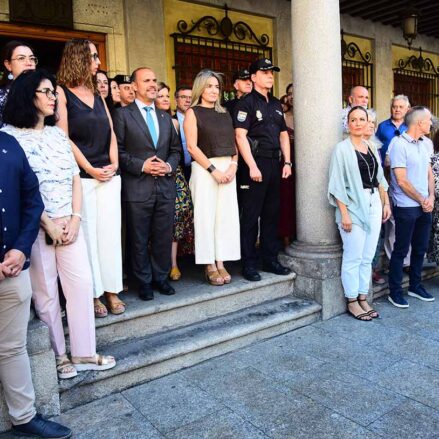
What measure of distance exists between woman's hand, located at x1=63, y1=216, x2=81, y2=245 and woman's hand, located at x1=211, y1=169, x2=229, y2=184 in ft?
4.67

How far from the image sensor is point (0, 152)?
97.7 inches

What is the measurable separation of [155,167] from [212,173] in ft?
1.84

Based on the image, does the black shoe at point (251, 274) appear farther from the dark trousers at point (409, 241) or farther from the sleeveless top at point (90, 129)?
the sleeveless top at point (90, 129)

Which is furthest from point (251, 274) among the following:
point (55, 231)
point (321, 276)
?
point (55, 231)

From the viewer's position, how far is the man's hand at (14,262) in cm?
245

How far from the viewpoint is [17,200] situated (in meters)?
2.54

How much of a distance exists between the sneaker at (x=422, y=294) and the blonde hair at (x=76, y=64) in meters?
3.76

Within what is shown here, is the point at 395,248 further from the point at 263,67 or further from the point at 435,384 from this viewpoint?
the point at 263,67

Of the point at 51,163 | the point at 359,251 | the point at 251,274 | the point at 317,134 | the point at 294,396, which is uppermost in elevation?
the point at 317,134

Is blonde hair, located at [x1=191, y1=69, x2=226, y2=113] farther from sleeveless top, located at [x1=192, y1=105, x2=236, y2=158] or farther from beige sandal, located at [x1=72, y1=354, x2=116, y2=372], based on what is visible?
beige sandal, located at [x1=72, y1=354, x2=116, y2=372]

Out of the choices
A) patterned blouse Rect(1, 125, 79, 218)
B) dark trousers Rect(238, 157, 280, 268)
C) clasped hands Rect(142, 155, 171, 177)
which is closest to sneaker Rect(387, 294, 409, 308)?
dark trousers Rect(238, 157, 280, 268)

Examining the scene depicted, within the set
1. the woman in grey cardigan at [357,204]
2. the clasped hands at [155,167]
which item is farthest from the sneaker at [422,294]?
the clasped hands at [155,167]

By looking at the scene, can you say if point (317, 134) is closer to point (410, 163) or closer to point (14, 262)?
point (410, 163)

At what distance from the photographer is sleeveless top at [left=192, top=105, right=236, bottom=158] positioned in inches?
163
